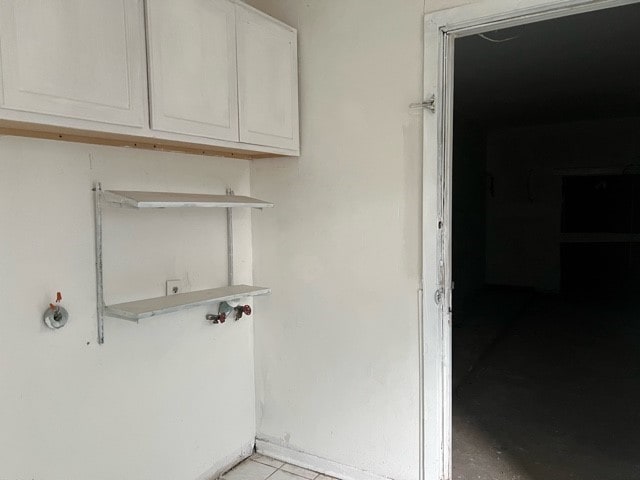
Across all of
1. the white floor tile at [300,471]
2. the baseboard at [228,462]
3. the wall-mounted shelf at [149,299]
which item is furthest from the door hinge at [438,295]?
the baseboard at [228,462]

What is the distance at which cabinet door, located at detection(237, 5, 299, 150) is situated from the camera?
1.98 metres

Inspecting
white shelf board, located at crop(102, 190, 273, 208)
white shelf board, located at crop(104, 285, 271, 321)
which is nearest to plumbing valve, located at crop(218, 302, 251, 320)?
white shelf board, located at crop(104, 285, 271, 321)

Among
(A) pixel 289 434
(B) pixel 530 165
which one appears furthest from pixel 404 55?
(B) pixel 530 165

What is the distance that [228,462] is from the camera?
→ 2.42 metres

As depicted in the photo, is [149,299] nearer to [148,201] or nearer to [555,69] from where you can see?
[148,201]

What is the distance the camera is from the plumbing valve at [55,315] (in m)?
1.63

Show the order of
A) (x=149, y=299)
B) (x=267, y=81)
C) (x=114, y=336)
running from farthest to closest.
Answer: (x=267, y=81), (x=149, y=299), (x=114, y=336)

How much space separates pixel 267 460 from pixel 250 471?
13cm

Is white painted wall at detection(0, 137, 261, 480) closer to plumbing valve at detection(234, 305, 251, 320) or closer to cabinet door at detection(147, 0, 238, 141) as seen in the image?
plumbing valve at detection(234, 305, 251, 320)

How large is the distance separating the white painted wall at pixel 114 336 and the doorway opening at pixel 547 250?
1.31 meters

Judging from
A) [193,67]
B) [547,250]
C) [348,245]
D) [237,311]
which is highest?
[193,67]

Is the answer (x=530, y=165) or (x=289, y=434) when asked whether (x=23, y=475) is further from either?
(x=530, y=165)

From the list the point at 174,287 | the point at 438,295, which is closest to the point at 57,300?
the point at 174,287

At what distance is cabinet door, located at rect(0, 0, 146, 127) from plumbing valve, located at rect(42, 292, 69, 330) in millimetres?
685
